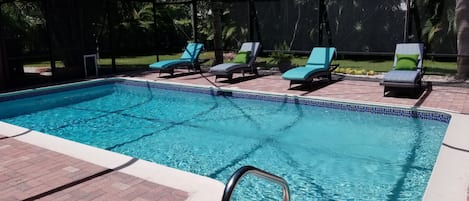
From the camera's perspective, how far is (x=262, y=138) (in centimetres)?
664

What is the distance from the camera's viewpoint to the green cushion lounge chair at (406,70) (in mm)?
7680

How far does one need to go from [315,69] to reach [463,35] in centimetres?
354

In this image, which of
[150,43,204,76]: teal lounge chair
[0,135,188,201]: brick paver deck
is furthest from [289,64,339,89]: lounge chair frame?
[0,135,188,201]: brick paver deck

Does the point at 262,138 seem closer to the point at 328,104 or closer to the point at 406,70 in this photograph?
the point at 328,104

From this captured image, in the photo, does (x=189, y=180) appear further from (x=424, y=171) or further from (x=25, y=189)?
(x=424, y=171)

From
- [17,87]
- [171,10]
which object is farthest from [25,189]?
[171,10]

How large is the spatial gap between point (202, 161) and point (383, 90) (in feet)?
16.4

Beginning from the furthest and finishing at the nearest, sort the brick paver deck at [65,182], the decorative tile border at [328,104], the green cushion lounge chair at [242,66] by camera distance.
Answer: the green cushion lounge chair at [242,66]
the decorative tile border at [328,104]
the brick paver deck at [65,182]

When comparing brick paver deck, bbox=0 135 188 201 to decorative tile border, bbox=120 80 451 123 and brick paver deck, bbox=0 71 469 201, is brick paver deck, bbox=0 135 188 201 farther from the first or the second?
decorative tile border, bbox=120 80 451 123

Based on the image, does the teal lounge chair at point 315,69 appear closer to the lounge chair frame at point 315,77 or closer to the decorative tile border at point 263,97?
the lounge chair frame at point 315,77

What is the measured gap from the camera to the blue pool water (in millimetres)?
4785

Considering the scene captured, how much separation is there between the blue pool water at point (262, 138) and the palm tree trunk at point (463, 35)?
358 cm

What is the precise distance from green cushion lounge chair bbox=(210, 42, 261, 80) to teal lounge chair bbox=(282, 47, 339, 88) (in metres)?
1.70

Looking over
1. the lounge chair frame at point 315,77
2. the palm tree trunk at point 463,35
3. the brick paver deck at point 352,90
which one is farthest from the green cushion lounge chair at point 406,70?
the lounge chair frame at point 315,77
